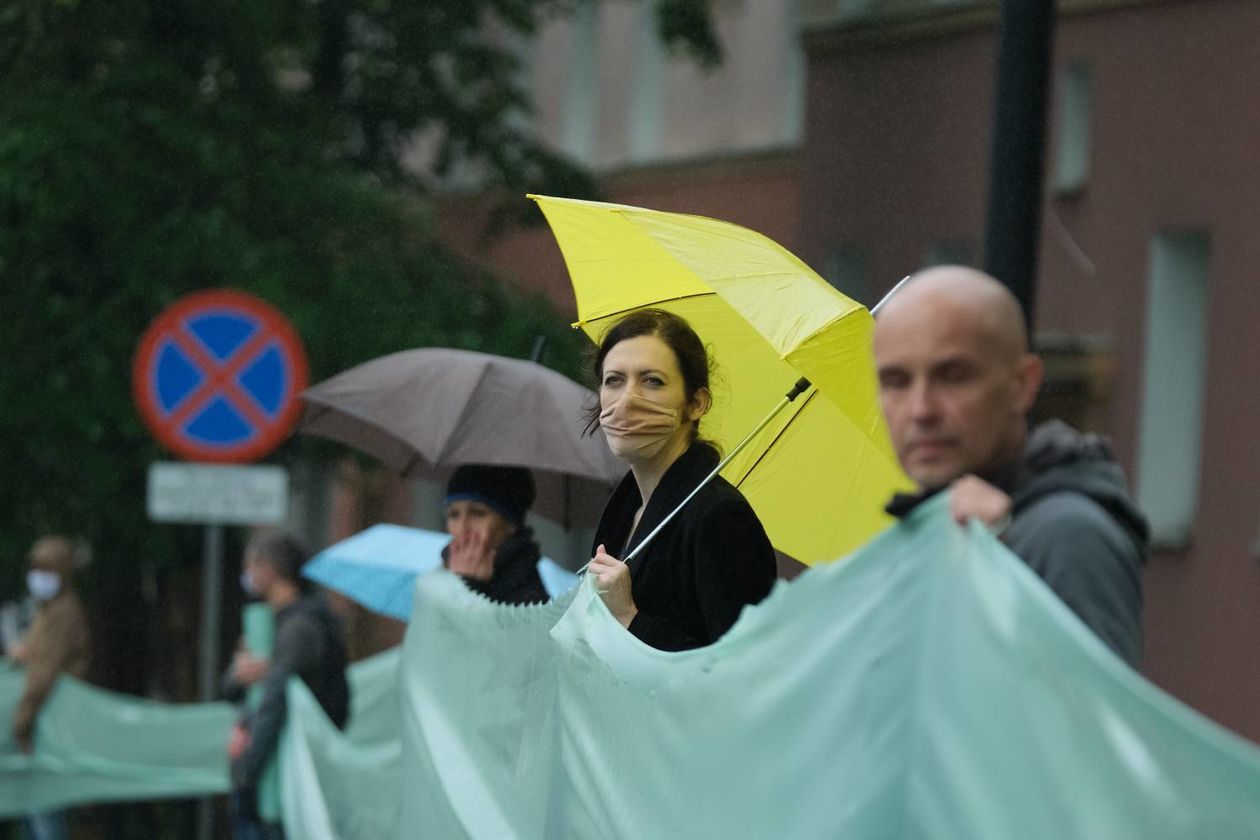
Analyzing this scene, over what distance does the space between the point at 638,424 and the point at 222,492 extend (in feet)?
28.1

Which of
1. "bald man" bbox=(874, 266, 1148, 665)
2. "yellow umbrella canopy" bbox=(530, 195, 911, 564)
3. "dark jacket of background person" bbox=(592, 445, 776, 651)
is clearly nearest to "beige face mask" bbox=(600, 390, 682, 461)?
"dark jacket of background person" bbox=(592, 445, 776, 651)

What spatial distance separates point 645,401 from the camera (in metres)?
5.88

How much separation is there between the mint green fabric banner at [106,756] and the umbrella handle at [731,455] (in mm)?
10362

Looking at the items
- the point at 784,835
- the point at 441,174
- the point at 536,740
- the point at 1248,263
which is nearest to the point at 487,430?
the point at 536,740

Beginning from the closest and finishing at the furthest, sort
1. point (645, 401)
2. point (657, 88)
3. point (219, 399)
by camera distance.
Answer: point (645, 401) < point (219, 399) < point (657, 88)

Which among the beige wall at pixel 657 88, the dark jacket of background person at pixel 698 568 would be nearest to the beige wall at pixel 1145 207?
the beige wall at pixel 657 88

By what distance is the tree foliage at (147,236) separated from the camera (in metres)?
17.2

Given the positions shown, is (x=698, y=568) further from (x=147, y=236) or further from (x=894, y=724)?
(x=147, y=236)

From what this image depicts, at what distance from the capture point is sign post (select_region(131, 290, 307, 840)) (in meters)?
14.1

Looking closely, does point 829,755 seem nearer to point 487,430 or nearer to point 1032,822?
point 1032,822

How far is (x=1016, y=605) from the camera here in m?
3.32

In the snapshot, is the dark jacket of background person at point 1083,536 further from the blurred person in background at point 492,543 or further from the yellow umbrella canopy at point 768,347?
the blurred person in background at point 492,543

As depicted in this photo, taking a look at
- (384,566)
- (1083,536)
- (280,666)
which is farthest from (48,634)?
(1083,536)

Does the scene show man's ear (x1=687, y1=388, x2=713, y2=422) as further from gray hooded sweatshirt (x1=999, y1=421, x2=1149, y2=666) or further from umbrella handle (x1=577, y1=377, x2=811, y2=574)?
gray hooded sweatshirt (x1=999, y1=421, x2=1149, y2=666)
